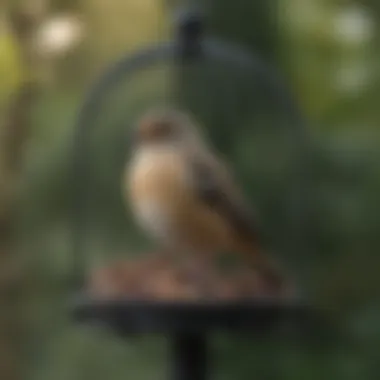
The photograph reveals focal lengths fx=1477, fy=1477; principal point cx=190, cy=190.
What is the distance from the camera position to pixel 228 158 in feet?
9.84

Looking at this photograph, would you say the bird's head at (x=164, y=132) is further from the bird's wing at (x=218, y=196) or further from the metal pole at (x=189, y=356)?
the metal pole at (x=189, y=356)

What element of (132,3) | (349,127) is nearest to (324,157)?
(349,127)

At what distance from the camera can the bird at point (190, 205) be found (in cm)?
224

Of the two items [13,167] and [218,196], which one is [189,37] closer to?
[218,196]

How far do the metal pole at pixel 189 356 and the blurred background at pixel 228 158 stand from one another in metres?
0.71

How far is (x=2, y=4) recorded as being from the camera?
114 inches

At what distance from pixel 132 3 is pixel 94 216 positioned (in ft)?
1.51

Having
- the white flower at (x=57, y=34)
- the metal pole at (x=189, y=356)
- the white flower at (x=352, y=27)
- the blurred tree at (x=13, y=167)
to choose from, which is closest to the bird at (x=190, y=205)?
the metal pole at (x=189, y=356)

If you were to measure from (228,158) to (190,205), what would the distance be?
2.47 ft

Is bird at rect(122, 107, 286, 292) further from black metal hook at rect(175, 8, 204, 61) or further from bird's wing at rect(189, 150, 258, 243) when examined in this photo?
black metal hook at rect(175, 8, 204, 61)

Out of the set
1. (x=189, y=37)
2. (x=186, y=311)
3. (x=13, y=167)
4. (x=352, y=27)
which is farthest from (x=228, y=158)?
(x=186, y=311)

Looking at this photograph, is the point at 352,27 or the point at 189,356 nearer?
the point at 189,356

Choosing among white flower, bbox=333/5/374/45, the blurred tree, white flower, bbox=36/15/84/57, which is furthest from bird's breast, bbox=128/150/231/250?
white flower, bbox=333/5/374/45

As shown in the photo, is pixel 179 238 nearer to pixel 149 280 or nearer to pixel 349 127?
pixel 149 280
